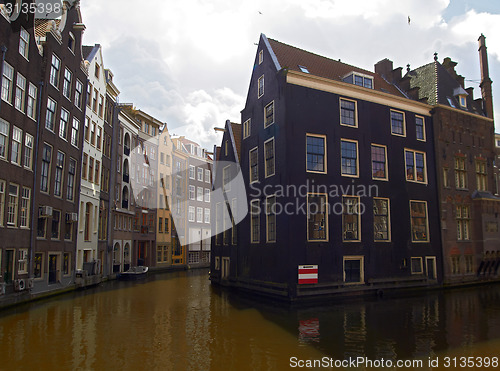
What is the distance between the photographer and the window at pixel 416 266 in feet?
98.0

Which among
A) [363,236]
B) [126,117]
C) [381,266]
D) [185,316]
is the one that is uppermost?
[126,117]

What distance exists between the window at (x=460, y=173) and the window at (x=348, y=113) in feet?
40.7

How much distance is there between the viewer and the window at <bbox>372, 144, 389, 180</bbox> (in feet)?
95.9

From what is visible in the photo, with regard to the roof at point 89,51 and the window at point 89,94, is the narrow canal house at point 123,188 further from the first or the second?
the roof at point 89,51

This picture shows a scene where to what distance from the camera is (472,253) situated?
34219 millimetres

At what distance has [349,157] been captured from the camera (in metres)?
28.0

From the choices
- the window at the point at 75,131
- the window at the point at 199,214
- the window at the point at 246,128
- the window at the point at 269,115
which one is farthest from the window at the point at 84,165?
the window at the point at 199,214

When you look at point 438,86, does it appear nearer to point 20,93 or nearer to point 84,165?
point 84,165

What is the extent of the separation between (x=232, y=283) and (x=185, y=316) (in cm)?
1272

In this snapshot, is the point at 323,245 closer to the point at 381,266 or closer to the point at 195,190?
the point at 381,266

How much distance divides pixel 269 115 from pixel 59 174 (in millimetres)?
16341

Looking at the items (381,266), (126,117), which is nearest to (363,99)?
(381,266)

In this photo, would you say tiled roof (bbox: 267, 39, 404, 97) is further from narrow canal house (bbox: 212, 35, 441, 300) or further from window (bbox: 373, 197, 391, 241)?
window (bbox: 373, 197, 391, 241)

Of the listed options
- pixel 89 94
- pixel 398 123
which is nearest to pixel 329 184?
pixel 398 123
